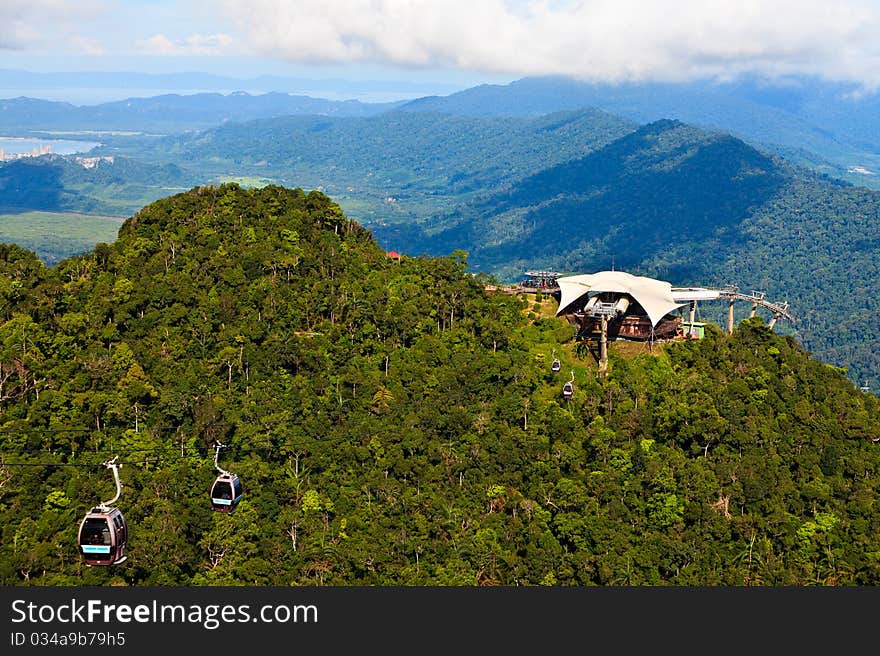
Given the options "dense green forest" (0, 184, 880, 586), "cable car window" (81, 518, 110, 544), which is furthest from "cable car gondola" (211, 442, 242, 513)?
"dense green forest" (0, 184, 880, 586)

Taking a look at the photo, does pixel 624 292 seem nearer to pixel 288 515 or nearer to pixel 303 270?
pixel 303 270

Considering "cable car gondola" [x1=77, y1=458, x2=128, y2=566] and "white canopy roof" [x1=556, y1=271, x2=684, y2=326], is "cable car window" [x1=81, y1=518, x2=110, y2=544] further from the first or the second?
"white canopy roof" [x1=556, y1=271, x2=684, y2=326]

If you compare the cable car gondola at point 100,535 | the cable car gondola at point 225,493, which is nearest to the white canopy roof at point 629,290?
the cable car gondola at point 225,493

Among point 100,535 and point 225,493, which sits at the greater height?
point 100,535

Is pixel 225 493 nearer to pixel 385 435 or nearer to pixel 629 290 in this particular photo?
pixel 385 435

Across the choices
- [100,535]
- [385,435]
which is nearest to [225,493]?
[100,535]

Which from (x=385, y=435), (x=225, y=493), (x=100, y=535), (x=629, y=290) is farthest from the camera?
(x=629, y=290)

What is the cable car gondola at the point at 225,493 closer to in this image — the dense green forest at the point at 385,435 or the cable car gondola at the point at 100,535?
the cable car gondola at the point at 100,535
